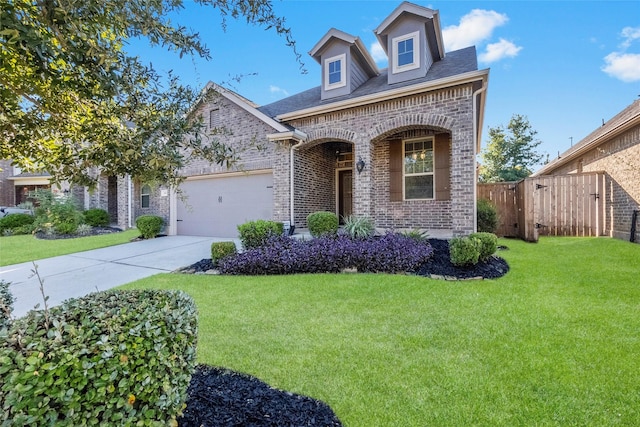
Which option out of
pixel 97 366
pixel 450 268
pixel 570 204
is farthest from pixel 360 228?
pixel 570 204

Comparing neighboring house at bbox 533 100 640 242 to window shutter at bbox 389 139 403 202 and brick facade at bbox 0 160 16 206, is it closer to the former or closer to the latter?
window shutter at bbox 389 139 403 202

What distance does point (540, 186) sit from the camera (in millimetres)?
10195

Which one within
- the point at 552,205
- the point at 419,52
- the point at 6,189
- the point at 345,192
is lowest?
the point at 552,205

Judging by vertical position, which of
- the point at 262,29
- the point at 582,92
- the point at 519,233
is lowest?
the point at 519,233

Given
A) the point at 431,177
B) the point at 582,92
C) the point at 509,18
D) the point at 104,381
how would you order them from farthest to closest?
the point at 582,92 → the point at 431,177 → the point at 509,18 → the point at 104,381

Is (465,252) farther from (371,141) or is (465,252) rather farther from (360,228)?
(371,141)

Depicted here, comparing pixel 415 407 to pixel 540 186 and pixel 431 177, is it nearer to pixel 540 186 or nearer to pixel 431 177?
pixel 431 177

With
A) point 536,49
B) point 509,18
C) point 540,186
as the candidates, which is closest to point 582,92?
point 536,49

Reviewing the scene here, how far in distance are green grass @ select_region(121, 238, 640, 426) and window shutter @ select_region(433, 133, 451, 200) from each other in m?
3.89

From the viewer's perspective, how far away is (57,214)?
507 inches

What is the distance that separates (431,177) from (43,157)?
8970mm

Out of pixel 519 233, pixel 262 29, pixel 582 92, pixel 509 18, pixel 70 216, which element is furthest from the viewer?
pixel 70 216

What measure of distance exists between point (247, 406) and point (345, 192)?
1044cm

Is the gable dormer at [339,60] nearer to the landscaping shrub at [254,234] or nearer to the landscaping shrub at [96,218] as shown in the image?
the landscaping shrub at [254,234]
